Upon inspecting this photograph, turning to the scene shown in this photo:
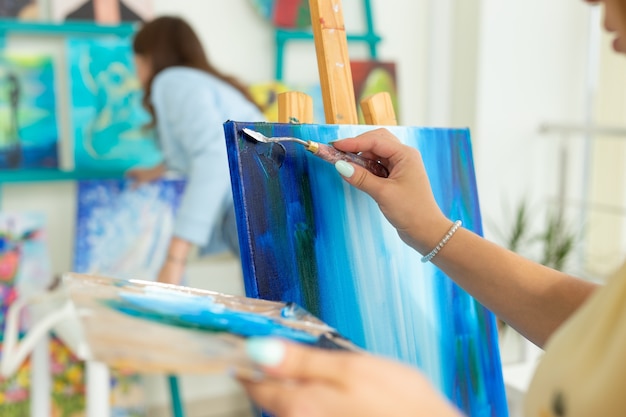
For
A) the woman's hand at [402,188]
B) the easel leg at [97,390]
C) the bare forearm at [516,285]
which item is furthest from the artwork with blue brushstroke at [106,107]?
the bare forearm at [516,285]

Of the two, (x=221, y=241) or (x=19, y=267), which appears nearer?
(x=19, y=267)

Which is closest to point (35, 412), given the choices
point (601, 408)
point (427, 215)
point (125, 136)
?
point (125, 136)

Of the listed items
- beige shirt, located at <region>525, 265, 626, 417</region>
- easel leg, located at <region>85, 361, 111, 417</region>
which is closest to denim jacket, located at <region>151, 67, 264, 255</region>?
easel leg, located at <region>85, 361, 111, 417</region>

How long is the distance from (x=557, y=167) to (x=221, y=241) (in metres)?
1.72

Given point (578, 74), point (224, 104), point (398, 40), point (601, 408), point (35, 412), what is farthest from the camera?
point (578, 74)

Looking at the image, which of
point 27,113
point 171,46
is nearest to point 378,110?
point 171,46

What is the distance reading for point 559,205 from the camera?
3.10 meters

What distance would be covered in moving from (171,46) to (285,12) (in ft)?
1.88

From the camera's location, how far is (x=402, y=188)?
0.96m

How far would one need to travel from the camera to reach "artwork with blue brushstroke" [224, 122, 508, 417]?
894 mm

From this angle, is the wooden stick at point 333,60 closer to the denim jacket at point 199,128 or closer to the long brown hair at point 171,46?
the denim jacket at point 199,128

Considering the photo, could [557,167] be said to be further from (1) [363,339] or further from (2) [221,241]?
(1) [363,339]

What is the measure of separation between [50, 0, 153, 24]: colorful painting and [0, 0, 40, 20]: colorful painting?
0.06 metres

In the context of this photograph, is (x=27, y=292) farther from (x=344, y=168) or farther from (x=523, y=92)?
(x=523, y=92)
